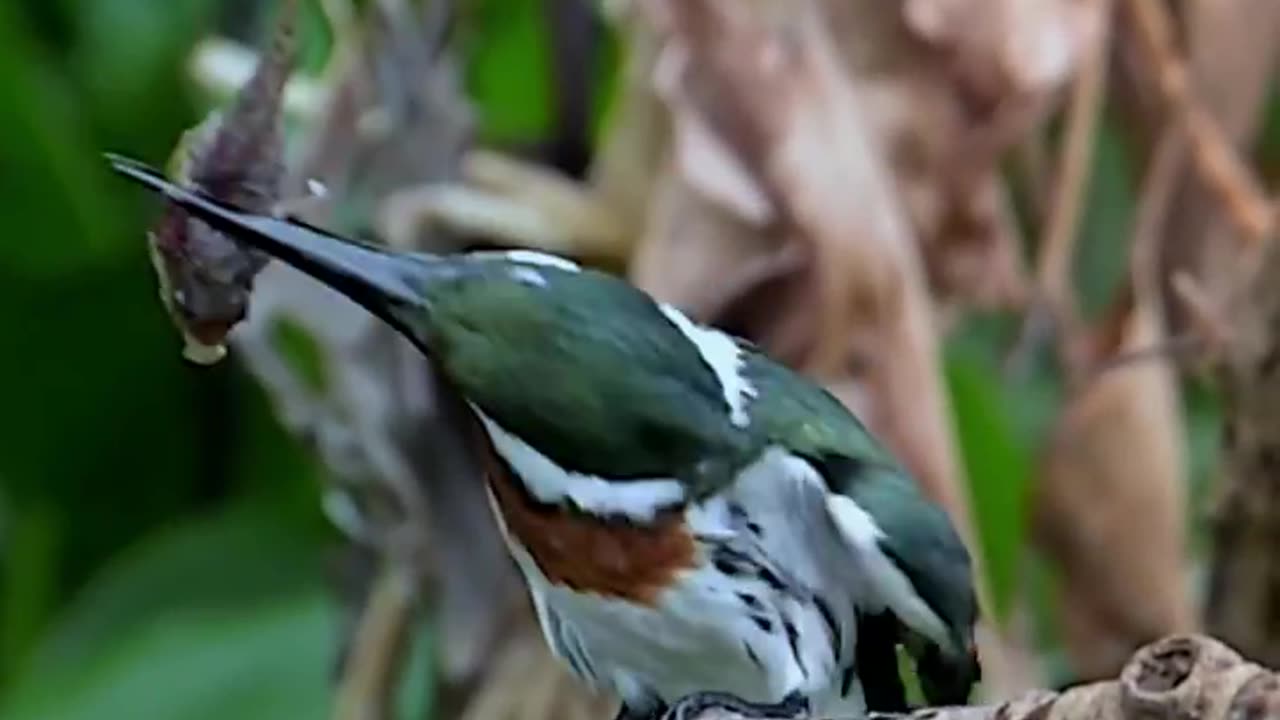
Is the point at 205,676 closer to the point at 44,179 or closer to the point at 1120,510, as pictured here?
the point at 44,179

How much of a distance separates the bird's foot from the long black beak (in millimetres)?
78

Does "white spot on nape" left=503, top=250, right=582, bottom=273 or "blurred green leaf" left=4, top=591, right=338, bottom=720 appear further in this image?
"blurred green leaf" left=4, top=591, right=338, bottom=720

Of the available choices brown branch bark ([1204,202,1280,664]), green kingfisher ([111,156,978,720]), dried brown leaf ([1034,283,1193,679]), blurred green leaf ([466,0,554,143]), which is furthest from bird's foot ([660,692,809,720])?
blurred green leaf ([466,0,554,143])

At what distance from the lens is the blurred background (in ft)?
2.39

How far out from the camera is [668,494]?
1.09ft

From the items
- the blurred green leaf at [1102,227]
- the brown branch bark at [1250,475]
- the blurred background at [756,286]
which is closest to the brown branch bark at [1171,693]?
the blurred background at [756,286]

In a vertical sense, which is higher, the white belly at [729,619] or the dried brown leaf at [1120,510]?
the white belly at [729,619]

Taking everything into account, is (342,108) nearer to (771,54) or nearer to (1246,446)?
(771,54)

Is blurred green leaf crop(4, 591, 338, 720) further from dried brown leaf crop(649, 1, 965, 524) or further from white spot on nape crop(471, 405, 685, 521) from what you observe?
white spot on nape crop(471, 405, 685, 521)

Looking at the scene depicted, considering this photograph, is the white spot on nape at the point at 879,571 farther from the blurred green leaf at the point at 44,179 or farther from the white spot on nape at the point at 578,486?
the blurred green leaf at the point at 44,179

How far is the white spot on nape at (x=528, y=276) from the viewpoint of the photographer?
320 millimetres

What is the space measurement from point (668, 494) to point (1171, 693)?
0.10 metres

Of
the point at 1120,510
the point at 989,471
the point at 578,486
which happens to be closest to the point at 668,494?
the point at 578,486

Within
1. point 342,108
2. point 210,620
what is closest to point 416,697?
point 210,620
